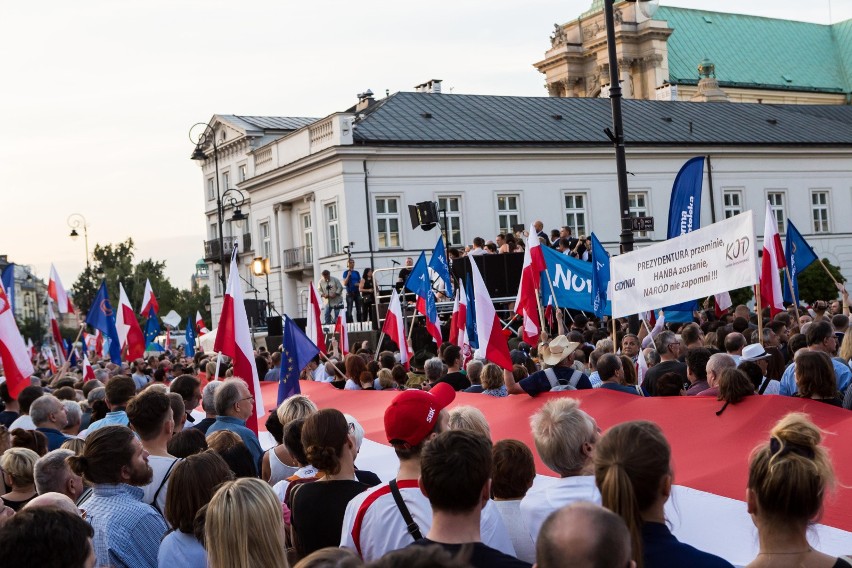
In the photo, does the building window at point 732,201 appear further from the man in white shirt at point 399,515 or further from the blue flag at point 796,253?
the man in white shirt at point 399,515

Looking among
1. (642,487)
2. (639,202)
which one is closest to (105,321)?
(642,487)

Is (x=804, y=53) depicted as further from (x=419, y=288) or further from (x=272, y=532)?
(x=272, y=532)

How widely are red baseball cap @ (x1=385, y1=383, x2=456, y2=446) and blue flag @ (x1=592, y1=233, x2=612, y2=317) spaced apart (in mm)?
11330

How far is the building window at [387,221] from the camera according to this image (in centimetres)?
4644

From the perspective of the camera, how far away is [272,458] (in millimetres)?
7730

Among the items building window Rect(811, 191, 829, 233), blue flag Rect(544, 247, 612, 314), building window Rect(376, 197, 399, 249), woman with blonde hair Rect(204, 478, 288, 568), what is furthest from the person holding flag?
building window Rect(811, 191, 829, 233)

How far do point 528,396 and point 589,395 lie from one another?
2.32ft

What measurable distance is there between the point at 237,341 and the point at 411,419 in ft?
17.4

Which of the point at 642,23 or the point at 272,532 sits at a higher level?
the point at 642,23

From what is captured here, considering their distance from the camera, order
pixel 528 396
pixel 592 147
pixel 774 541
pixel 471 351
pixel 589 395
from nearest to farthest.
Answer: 1. pixel 774 541
2. pixel 589 395
3. pixel 528 396
4. pixel 471 351
5. pixel 592 147

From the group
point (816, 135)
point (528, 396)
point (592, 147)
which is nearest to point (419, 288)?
point (528, 396)

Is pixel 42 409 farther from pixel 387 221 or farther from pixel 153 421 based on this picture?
pixel 387 221

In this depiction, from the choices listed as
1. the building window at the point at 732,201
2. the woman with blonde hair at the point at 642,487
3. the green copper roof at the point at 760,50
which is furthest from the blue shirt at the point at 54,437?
the green copper roof at the point at 760,50

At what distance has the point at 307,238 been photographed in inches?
2000
